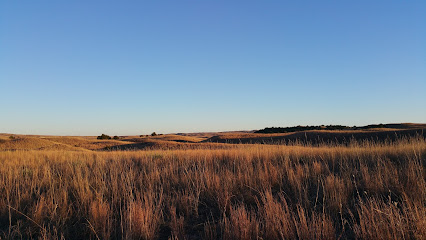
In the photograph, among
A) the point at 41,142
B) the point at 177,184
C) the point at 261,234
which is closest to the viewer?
the point at 261,234

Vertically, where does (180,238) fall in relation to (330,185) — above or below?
below

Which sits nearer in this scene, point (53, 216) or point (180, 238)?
point (180, 238)

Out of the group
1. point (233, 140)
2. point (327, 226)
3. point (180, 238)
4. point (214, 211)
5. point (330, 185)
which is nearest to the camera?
point (327, 226)

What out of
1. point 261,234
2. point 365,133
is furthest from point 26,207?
point 365,133

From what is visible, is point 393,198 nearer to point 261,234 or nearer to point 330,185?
Result: point 330,185

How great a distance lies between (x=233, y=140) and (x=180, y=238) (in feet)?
109

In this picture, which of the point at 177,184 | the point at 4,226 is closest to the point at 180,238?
the point at 177,184

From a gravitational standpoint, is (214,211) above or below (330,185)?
below

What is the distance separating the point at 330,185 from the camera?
4.15m

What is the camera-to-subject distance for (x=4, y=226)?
3477 millimetres

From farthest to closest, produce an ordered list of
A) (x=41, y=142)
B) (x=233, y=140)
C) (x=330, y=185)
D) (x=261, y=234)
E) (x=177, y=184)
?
(x=233, y=140), (x=41, y=142), (x=177, y=184), (x=330, y=185), (x=261, y=234)

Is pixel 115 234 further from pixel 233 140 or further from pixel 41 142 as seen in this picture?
pixel 233 140

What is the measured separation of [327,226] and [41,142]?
31.7m

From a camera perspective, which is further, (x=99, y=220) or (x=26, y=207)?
(x=26, y=207)
